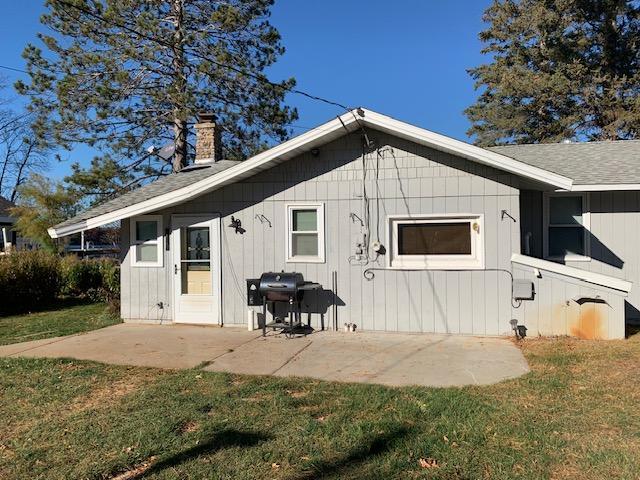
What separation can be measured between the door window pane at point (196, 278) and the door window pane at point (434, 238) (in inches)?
148

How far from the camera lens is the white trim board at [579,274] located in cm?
759

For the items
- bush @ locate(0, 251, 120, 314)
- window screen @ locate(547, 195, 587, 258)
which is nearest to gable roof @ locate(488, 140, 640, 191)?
window screen @ locate(547, 195, 587, 258)

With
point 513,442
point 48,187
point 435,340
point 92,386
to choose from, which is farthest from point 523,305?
point 48,187

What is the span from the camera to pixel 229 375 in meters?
6.11

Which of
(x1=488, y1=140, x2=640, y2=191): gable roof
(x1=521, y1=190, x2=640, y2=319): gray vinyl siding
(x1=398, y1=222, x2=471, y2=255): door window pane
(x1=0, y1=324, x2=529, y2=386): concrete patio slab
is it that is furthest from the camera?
(x1=521, y1=190, x2=640, y2=319): gray vinyl siding

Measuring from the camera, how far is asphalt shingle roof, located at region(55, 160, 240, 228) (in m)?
10.1

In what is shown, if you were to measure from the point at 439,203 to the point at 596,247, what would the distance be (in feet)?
10.9

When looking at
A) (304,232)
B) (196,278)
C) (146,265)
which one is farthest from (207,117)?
(304,232)

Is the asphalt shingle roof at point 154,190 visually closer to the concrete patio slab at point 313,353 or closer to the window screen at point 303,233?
the window screen at point 303,233

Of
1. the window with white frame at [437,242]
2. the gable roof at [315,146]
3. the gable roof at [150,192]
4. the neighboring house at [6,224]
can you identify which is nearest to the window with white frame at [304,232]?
the gable roof at [315,146]

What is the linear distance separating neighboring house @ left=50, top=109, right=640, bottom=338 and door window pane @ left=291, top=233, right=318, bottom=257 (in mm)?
20

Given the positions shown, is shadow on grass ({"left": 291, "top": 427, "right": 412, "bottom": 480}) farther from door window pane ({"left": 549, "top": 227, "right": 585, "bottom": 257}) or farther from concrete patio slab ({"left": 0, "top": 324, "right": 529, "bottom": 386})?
door window pane ({"left": 549, "top": 227, "right": 585, "bottom": 257})

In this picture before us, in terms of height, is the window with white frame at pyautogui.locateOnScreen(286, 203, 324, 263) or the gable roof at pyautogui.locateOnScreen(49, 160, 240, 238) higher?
the gable roof at pyautogui.locateOnScreen(49, 160, 240, 238)

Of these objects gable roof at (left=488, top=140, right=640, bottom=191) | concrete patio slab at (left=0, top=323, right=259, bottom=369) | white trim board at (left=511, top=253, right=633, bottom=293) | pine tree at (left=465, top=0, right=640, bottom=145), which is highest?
pine tree at (left=465, top=0, right=640, bottom=145)
